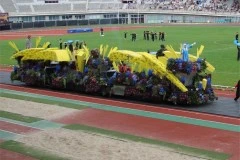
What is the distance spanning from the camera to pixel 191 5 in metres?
80.4

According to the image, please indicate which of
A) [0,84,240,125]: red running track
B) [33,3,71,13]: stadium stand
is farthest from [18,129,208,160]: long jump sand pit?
[33,3,71,13]: stadium stand

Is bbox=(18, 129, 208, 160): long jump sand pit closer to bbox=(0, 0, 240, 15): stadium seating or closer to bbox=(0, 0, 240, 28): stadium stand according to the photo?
bbox=(0, 0, 240, 28): stadium stand

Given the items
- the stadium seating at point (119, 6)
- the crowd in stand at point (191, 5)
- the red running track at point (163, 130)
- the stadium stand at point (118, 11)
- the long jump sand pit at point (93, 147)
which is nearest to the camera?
the long jump sand pit at point (93, 147)

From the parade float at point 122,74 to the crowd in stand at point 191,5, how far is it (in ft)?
198

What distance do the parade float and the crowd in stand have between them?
198ft

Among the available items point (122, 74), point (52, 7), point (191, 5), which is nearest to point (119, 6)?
point (52, 7)

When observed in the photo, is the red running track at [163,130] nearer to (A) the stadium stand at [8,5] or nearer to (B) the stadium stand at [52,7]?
(A) the stadium stand at [8,5]

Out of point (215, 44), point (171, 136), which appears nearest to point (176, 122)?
point (171, 136)

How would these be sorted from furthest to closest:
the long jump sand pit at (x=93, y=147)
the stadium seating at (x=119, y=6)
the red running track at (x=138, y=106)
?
the stadium seating at (x=119, y=6) → the red running track at (x=138, y=106) → the long jump sand pit at (x=93, y=147)

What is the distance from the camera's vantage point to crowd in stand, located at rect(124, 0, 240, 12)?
252 ft

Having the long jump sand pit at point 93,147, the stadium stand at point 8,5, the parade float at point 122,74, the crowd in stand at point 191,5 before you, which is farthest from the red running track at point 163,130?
the crowd in stand at point 191,5

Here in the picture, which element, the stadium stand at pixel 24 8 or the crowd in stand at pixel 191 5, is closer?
the stadium stand at pixel 24 8

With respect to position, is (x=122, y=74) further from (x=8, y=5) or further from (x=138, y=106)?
(x=8, y=5)

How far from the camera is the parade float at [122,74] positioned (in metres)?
15.3
